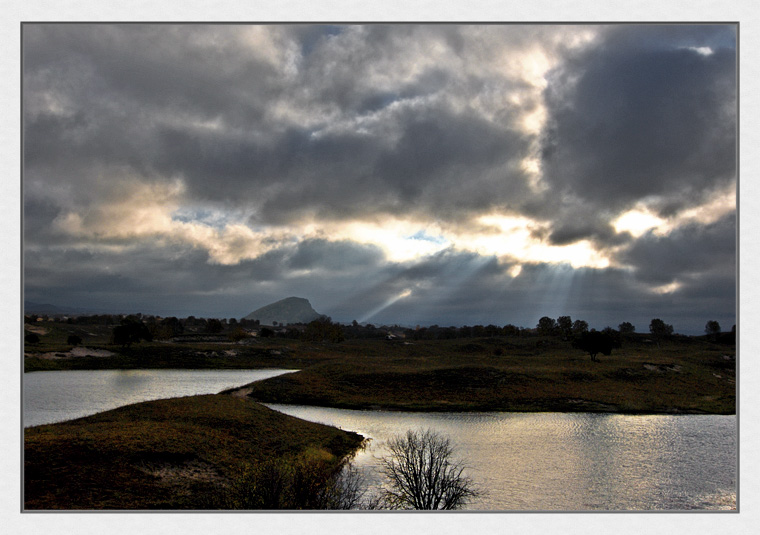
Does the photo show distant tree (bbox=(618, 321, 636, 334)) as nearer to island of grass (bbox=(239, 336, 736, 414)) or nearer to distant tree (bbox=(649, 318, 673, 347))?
distant tree (bbox=(649, 318, 673, 347))

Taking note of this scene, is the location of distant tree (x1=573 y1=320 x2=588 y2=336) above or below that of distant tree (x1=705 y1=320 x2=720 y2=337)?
below

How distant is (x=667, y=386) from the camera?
7825cm

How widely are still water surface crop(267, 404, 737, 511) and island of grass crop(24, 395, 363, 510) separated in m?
7.32

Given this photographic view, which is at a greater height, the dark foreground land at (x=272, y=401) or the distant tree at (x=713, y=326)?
the distant tree at (x=713, y=326)

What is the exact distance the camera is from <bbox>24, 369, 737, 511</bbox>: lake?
2953 cm

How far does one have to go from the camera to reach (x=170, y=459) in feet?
99.1

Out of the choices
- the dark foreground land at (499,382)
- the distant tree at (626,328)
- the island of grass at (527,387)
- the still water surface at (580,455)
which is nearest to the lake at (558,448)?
the still water surface at (580,455)

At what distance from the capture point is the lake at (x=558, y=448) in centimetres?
2953

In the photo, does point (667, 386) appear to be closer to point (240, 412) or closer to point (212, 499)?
point (240, 412)

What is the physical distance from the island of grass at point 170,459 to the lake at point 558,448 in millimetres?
7188

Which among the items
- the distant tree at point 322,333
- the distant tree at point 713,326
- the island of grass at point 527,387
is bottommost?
the distant tree at point 322,333

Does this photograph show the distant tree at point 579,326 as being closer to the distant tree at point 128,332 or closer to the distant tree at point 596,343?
the distant tree at point 596,343

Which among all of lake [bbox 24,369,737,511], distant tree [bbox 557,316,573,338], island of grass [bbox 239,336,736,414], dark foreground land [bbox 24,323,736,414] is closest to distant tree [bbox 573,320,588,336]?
distant tree [bbox 557,316,573,338]

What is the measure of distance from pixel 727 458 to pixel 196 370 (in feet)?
353
